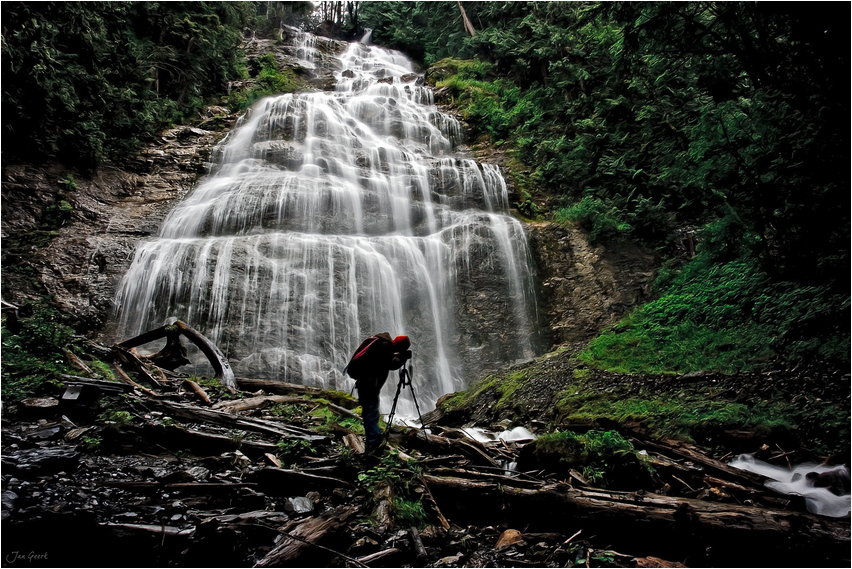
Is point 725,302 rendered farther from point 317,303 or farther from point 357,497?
point 317,303

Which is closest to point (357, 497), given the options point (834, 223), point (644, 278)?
A: point (834, 223)

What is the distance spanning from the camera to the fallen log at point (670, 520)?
276 cm

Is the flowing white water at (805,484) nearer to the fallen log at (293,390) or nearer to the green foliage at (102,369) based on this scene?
the fallen log at (293,390)

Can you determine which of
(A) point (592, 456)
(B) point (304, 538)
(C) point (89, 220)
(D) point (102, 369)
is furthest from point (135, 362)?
(C) point (89, 220)

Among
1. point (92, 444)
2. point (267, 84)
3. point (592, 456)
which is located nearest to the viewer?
point (592, 456)

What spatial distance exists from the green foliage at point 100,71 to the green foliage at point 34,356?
8.55 m

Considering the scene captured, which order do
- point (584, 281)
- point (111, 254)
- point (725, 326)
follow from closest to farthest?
point (725, 326)
point (111, 254)
point (584, 281)

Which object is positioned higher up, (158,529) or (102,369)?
(102,369)

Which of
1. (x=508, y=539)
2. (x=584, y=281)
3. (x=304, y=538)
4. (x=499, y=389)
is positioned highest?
(x=584, y=281)

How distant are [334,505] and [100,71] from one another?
16714 mm

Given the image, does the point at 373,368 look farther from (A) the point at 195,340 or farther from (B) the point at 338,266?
(B) the point at 338,266

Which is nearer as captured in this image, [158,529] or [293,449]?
[158,529]

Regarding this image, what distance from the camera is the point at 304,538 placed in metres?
2.89

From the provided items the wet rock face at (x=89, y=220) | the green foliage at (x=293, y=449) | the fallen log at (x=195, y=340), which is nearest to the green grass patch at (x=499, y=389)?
the fallen log at (x=195, y=340)
